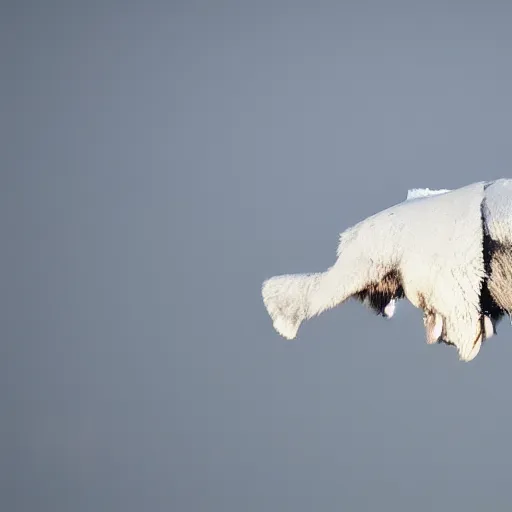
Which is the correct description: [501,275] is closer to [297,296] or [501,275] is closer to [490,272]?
[490,272]

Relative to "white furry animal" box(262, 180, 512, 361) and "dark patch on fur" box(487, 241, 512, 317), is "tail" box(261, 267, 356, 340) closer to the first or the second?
"white furry animal" box(262, 180, 512, 361)

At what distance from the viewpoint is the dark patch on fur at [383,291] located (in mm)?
663

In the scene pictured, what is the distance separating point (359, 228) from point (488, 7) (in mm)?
3852

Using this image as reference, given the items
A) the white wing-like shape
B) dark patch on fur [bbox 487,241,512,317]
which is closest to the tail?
the white wing-like shape

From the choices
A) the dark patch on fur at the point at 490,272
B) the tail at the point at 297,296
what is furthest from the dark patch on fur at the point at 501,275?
the tail at the point at 297,296

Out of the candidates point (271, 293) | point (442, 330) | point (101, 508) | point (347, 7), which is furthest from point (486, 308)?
point (347, 7)

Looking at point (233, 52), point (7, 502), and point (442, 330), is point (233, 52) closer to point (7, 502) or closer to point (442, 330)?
point (7, 502)

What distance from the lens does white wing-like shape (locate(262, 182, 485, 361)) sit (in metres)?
0.63

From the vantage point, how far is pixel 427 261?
2.08ft

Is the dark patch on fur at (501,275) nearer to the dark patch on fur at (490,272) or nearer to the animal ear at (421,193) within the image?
the dark patch on fur at (490,272)

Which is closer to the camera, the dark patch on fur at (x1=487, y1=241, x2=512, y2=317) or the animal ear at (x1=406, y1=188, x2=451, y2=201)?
the dark patch on fur at (x1=487, y1=241, x2=512, y2=317)

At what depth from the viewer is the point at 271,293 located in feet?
2.36

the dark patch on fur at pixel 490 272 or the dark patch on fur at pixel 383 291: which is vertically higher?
the dark patch on fur at pixel 383 291

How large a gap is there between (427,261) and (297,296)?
11cm
